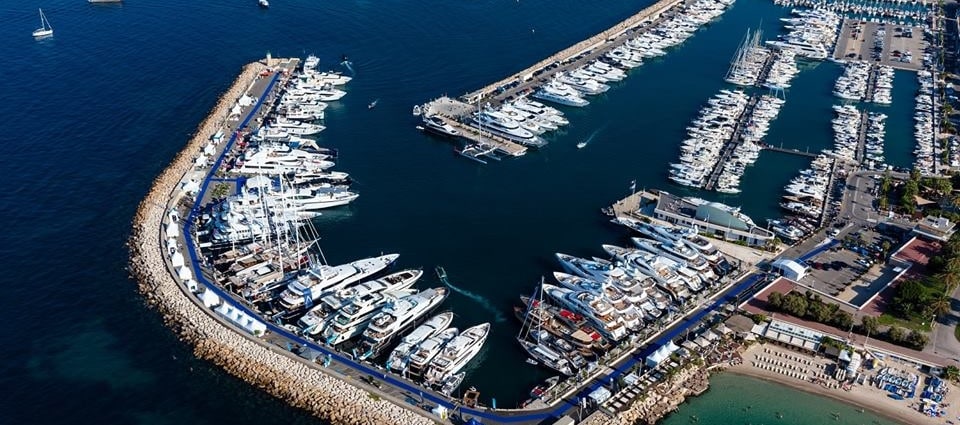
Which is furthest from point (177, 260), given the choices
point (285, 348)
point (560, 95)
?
point (560, 95)

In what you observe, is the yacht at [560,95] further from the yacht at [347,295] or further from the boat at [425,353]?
the boat at [425,353]

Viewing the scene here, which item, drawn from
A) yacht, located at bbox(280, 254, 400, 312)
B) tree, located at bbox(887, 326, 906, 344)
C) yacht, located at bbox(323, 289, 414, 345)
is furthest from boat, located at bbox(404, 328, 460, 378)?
tree, located at bbox(887, 326, 906, 344)

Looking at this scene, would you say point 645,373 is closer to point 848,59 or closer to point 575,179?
point 575,179

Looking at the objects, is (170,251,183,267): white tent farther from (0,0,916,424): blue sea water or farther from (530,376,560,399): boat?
(530,376,560,399): boat

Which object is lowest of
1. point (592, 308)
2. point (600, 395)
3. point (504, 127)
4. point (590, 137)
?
point (600, 395)

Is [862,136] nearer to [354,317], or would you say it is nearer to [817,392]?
[817,392]

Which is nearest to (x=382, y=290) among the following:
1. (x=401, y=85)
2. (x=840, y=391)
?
(x=840, y=391)
